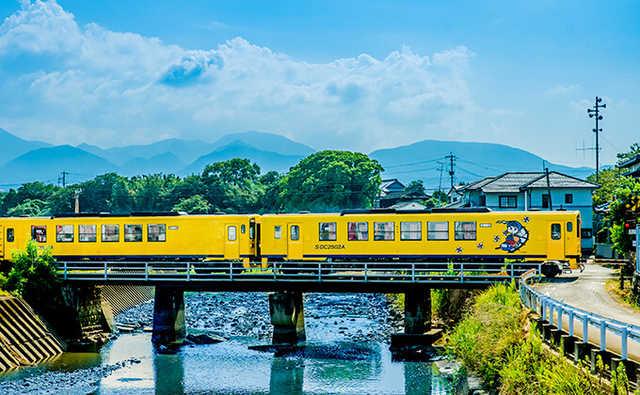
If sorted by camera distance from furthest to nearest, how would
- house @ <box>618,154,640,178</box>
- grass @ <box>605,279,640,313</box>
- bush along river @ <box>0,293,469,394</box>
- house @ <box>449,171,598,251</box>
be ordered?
1. house @ <box>449,171,598,251</box>
2. house @ <box>618,154,640,178</box>
3. bush along river @ <box>0,293,469,394</box>
4. grass @ <box>605,279,640,313</box>

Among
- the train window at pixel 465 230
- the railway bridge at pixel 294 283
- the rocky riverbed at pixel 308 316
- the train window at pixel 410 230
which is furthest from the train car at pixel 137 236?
the train window at pixel 465 230

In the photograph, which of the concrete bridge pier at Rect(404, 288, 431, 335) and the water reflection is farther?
the concrete bridge pier at Rect(404, 288, 431, 335)

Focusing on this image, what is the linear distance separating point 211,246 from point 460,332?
1695 centimetres

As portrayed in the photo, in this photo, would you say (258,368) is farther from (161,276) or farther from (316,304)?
(316,304)

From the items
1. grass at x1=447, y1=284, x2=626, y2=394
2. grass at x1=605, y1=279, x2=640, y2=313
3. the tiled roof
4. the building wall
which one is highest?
the tiled roof

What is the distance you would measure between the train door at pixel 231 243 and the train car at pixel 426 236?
120 cm

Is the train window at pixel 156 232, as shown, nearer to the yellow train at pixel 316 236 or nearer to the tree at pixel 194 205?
the yellow train at pixel 316 236

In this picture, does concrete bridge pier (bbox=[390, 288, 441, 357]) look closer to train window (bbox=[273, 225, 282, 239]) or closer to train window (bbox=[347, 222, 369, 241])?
train window (bbox=[347, 222, 369, 241])

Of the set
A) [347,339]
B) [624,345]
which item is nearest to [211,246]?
[347,339]

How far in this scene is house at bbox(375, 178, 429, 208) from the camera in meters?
103

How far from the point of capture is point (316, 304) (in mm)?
50594

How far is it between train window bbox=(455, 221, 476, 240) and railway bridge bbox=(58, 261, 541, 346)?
130 centimetres

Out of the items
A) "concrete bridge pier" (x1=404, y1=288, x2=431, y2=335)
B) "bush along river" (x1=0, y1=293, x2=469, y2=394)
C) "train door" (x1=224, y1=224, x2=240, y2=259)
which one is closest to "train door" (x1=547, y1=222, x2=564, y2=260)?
"concrete bridge pier" (x1=404, y1=288, x2=431, y2=335)

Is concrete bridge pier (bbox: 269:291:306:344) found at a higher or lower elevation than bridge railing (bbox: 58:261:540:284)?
lower
